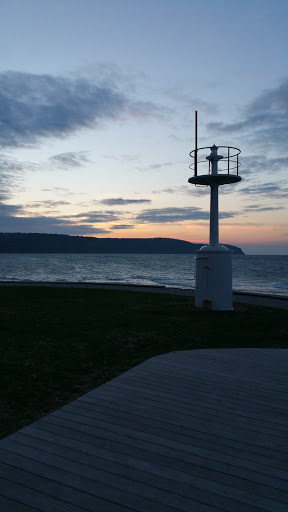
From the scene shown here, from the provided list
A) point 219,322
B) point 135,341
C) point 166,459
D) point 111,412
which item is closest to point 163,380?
point 111,412

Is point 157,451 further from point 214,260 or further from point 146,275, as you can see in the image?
point 146,275

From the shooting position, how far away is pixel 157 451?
3877 millimetres

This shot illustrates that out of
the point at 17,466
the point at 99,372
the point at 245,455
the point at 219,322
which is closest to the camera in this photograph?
the point at 17,466

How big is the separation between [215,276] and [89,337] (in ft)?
21.1

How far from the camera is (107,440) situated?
409cm

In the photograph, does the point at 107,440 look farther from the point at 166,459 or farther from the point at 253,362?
the point at 253,362

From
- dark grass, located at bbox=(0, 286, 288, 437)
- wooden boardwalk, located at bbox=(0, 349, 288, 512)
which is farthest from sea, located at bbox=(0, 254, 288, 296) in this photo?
wooden boardwalk, located at bbox=(0, 349, 288, 512)

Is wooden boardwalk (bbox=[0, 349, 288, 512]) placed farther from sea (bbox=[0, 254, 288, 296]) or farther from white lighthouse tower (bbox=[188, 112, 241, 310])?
sea (bbox=[0, 254, 288, 296])

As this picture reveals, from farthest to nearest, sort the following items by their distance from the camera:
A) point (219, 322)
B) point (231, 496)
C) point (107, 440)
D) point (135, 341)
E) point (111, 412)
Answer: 1. point (219, 322)
2. point (135, 341)
3. point (111, 412)
4. point (107, 440)
5. point (231, 496)

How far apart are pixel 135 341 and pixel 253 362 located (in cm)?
344

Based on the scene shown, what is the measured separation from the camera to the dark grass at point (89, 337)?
6160mm

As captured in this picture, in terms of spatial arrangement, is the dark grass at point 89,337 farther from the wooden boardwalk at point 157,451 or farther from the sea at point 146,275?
the sea at point 146,275

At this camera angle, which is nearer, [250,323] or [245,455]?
[245,455]

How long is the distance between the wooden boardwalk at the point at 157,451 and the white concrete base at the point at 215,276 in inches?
348
